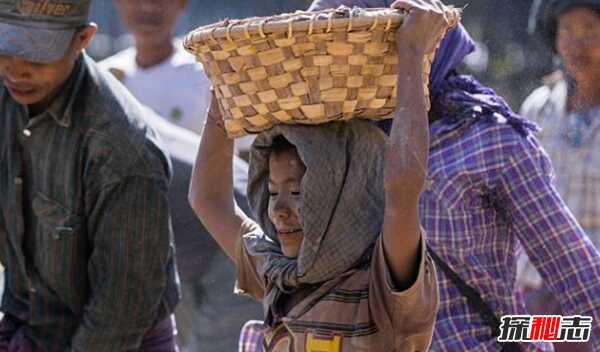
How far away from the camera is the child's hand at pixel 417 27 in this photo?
10.2 feet

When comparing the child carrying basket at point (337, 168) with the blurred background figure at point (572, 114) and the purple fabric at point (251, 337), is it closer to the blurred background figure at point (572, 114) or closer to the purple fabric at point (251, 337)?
the purple fabric at point (251, 337)

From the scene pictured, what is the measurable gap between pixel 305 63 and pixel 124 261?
1.40 m

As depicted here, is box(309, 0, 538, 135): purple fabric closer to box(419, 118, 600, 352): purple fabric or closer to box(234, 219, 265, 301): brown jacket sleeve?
box(419, 118, 600, 352): purple fabric

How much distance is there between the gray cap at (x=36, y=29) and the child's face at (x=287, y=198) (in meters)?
1.18

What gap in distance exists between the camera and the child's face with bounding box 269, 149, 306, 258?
334 centimetres

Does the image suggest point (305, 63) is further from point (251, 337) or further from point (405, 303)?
point (251, 337)

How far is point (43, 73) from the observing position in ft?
14.2

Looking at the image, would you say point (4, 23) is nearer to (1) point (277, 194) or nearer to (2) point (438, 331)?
(1) point (277, 194)

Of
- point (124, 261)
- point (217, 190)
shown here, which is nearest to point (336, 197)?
point (217, 190)

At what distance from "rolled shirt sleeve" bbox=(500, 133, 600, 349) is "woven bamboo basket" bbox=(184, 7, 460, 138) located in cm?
68

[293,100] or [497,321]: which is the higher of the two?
[293,100]

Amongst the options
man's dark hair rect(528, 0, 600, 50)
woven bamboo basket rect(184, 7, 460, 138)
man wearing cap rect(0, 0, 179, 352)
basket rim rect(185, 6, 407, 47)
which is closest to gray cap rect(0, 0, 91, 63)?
man wearing cap rect(0, 0, 179, 352)

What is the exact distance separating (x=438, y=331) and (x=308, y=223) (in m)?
0.82

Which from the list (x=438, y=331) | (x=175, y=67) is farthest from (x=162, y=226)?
(x=175, y=67)
